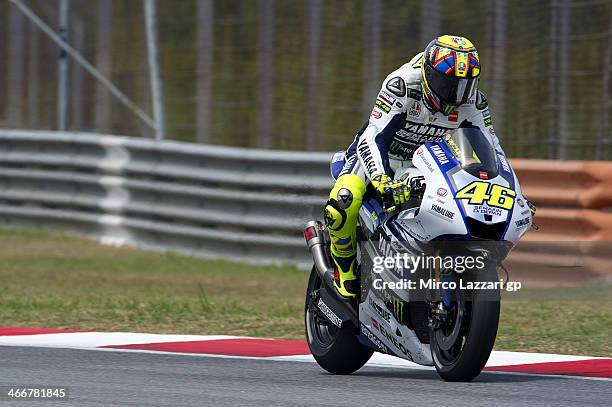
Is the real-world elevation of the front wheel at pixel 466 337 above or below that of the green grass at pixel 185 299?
above

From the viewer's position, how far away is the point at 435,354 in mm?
7094

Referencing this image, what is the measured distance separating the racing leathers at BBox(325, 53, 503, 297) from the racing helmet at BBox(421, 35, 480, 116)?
0.19 m

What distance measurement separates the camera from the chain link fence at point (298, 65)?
1227 centimetres

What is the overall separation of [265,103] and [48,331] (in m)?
5.91

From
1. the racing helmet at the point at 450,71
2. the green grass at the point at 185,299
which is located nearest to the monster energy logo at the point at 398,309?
the racing helmet at the point at 450,71

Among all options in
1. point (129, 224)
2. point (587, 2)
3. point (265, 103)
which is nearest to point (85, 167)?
point (129, 224)

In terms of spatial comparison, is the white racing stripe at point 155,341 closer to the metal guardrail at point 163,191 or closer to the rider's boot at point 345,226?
the rider's boot at point 345,226

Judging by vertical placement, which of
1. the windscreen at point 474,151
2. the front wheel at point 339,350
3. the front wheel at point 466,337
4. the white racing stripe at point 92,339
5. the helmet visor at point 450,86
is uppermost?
the helmet visor at point 450,86

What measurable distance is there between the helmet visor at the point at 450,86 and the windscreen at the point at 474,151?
237 mm

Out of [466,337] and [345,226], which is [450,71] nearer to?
[345,226]

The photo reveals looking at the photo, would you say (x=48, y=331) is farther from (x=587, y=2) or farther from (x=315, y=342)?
(x=587, y=2)

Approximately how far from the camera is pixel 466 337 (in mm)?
6766

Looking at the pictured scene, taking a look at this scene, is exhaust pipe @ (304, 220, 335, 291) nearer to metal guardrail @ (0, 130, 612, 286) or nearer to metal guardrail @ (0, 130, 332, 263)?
metal guardrail @ (0, 130, 612, 286)

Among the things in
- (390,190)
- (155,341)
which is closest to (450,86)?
(390,190)
